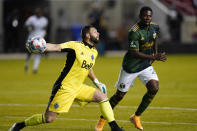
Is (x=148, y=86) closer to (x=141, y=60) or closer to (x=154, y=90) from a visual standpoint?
(x=154, y=90)

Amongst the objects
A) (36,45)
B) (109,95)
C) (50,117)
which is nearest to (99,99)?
(50,117)

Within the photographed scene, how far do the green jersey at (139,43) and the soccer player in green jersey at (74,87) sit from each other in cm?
138

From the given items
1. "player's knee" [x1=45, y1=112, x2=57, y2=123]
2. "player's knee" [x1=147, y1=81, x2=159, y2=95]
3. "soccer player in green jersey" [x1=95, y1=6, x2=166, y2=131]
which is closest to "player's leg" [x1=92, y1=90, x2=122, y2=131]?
"player's knee" [x1=45, y1=112, x2=57, y2=123]

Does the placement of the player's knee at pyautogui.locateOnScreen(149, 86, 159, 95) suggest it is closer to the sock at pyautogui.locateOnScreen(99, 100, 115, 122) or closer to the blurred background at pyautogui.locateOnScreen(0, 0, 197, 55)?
the sock at pyautogui.locateOnScreen(99, 100, 115, 122)

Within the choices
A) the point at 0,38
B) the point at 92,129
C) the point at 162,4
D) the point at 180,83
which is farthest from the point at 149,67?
the point at 0,38

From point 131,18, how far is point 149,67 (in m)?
28.8

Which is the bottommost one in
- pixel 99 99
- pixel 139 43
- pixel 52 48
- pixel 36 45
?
pixel 99 99

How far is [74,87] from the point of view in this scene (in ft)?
34.0

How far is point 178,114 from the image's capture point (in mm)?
13398

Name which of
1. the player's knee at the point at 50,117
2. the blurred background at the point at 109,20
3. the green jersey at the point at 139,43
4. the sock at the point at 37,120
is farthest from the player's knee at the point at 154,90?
the blurred background at the point at 109,20

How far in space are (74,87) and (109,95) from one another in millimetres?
6861

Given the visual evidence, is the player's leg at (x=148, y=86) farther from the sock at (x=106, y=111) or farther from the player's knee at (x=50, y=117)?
the player's knee at (x=50, y=117)

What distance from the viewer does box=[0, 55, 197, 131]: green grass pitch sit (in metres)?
12.1

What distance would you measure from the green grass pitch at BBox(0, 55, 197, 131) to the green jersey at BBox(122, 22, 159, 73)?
3.92 feet
